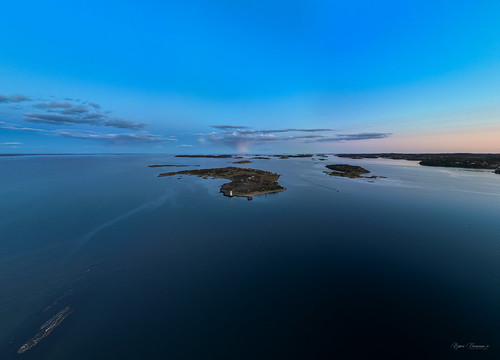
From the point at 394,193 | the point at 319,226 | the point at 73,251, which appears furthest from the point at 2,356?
the point at 394,193

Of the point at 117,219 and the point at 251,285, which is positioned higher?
the point at 251,285

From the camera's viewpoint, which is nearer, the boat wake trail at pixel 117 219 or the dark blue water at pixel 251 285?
the dark blue water at pixel 251 285

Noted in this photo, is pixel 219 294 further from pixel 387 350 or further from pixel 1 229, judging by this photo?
pixel 1 229

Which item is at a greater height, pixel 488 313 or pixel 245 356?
pixel 488 313

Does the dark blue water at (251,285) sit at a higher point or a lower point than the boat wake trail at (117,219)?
higher

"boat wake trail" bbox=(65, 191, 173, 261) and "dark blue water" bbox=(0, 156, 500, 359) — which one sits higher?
"dark blue water" bbox=(0, 156, 500, 359)

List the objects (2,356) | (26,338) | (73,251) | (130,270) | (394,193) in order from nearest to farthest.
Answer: (2,356) < (26,338) < (130,270) < (73,251) < (394,193)

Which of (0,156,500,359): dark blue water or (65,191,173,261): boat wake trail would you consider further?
(65,191,173,261): boat wake trail

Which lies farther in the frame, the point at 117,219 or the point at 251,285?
the point at 117,219
